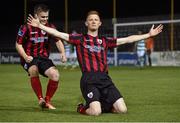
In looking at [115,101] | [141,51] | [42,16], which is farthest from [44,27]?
[141,51]

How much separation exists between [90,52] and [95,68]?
27 centimetres

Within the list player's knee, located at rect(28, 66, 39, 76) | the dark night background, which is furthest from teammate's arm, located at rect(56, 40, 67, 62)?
the dark night background

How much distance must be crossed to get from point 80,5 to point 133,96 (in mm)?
30102

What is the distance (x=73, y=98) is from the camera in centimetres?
941

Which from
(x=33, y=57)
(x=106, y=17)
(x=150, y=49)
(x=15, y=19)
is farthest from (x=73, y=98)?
(x=15, y=19)

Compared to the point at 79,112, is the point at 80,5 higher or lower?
higher

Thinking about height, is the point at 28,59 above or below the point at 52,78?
above

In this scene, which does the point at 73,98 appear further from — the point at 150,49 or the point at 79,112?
the point at 150,49

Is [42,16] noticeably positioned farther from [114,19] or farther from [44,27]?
[114,19]

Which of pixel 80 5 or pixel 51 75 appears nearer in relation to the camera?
pixel 51 75

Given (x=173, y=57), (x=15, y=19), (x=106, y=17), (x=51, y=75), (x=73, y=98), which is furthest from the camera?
(x=15, y=19)

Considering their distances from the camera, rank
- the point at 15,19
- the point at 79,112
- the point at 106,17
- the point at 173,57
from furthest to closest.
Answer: the point at 15,19 → the point at 106,17 → the point at 173,57 → the point at 79,112

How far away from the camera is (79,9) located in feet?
128

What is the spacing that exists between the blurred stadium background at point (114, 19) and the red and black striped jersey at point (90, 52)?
18082mm
